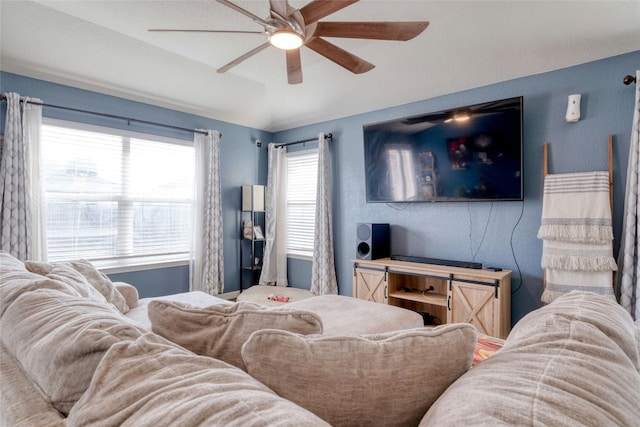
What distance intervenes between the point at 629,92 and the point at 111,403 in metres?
3.67

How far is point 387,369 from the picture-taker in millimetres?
651

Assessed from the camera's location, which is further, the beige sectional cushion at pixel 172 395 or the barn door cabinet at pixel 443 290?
the barn door cabinet at pixel 443 290

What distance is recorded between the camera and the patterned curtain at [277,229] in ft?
16.0

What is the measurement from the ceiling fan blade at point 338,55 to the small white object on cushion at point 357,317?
65.2 inches

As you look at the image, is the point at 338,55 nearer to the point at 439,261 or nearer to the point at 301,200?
the point at 439,261

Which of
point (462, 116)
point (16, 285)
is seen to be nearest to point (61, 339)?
point (16, 285)

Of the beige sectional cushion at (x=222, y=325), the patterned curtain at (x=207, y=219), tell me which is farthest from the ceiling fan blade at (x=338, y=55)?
the patterned curtain at (x=207, y=219)

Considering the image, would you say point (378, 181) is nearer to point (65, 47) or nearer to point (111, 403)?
point (65, 47)

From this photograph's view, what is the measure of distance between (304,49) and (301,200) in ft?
7.10

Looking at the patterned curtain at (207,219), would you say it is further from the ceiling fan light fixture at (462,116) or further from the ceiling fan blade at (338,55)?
the ceiling fan light fixture at (462,116)

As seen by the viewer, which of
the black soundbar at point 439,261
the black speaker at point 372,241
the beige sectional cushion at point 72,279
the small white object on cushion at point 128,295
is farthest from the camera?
the black speaker at point 372,241

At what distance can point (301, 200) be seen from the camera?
4812 millimetres

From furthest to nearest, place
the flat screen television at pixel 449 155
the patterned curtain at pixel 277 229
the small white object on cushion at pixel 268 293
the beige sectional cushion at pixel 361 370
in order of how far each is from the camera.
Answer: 1. the patterned curtain at pixel 277 229
2. the small white object on cushion at pixel 268 293
3. the flat screen television at pixel 449 155
4. the beige sectional cushion at pixel 361 370

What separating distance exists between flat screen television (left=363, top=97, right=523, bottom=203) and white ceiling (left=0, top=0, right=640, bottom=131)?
0.40 m
